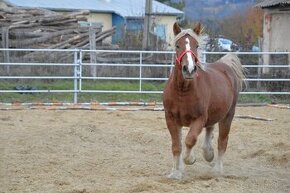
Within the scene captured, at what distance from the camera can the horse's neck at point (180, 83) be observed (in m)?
6.19

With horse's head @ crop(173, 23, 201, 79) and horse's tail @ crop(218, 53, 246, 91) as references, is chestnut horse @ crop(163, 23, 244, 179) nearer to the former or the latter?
horse's head @ crop(173, 23, 201, 79)

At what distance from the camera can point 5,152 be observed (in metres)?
7.75

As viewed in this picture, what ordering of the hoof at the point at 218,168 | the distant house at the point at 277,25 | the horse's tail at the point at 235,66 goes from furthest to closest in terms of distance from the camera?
the distant house at the point at 277,25 → the horse's tail at the point at 235,66 → the hoof at the point at 218,168

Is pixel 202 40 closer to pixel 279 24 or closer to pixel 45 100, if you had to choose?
pixel 45 100

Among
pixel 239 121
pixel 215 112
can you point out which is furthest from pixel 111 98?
pixel 215 112

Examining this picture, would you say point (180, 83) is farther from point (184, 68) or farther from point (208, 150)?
point (208, 150)

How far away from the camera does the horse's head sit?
19.2 feet

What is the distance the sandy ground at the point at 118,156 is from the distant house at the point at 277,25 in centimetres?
673

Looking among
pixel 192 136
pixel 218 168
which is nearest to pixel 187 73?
pixel 192 136

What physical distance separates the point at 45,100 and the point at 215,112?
25.0 feet

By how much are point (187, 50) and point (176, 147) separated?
1.11 metres

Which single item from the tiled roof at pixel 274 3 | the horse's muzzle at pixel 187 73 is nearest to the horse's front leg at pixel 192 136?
the horse's muzzle at pixel 187 73

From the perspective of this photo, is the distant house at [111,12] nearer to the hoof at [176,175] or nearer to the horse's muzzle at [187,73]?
the hoof at [176,175]

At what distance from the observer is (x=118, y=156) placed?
7.77m
